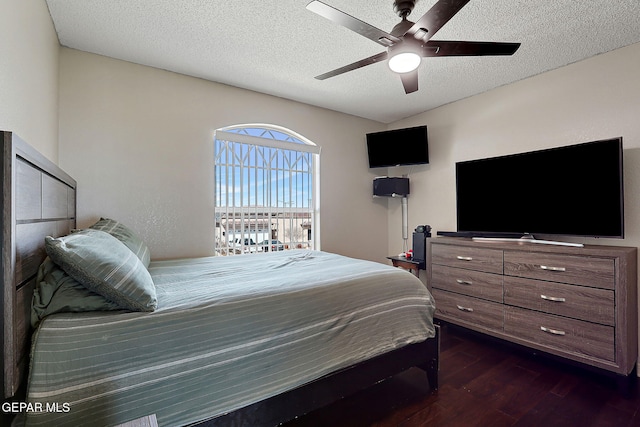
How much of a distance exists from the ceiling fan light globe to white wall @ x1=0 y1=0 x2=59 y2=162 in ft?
6.26

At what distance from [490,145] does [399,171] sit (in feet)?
4.10

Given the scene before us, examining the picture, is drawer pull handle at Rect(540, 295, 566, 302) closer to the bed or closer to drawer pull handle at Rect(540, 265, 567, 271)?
drawer pull handle at Rect(540, 265, 567, 271)

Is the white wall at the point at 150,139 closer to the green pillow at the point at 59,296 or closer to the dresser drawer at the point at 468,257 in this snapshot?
the green pillow at the point at 59,296

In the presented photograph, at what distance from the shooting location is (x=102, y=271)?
1.07 m

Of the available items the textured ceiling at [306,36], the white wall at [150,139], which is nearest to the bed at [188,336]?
the white wall at [150,139]

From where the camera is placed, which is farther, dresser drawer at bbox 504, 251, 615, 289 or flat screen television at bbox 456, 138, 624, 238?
flat screen television at bbox 456, 138, 624, 238

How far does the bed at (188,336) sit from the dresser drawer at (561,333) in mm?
988

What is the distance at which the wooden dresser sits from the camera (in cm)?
190

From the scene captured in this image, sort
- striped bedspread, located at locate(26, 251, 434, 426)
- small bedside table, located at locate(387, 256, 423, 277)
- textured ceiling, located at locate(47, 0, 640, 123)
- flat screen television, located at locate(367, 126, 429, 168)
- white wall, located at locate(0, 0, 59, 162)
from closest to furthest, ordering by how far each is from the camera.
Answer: striped bedspread, located at locate(26, 251, 434, 426), white wall, located at locate(0, 0, 59, 162), textured ceiling, located at locate(47, 0, 640, 123), small bedside table, located at locate(387, 256, 423, 277), flat screen television, located at locate(367, 126, 429, 168)

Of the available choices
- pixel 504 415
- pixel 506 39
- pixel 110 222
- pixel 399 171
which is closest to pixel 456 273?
pixel 504 415

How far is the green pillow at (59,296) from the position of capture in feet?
3.32

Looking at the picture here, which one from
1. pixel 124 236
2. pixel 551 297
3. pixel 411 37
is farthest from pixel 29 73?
pixel 551 297

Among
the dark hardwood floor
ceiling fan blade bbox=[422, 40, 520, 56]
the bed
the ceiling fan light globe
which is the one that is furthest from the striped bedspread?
ceiling fan blade bbox=[422, 40, 520, 56]

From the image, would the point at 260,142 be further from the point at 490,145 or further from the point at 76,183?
the point at 490,145
